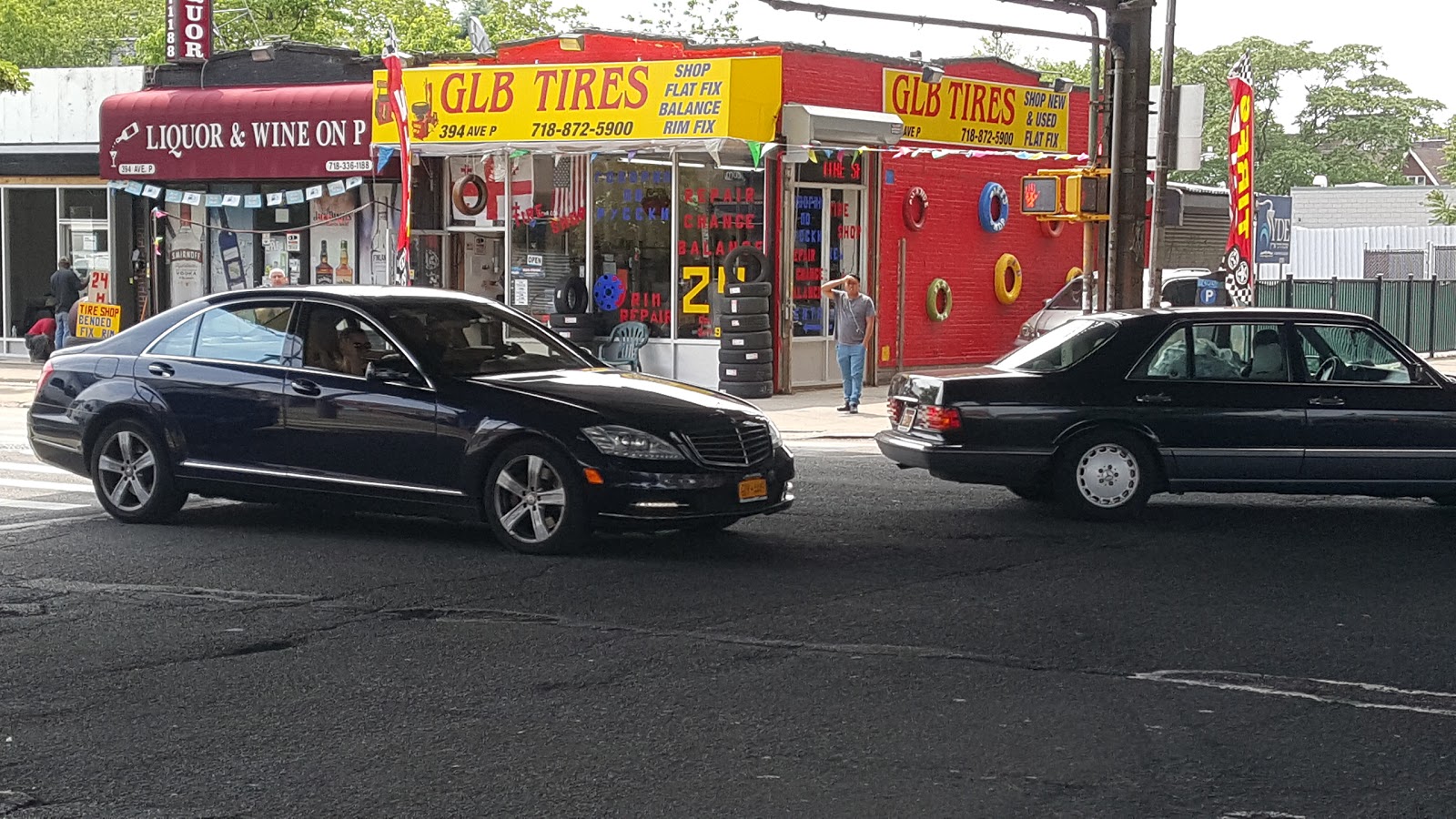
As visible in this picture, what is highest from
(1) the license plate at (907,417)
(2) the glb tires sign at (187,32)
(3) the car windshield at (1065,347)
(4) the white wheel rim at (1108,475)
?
(2) the glb tires sign at (187,32)

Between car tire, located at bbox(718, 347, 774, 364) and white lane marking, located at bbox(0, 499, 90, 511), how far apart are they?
1126 cm

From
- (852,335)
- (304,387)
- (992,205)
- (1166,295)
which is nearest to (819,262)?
(852,335)

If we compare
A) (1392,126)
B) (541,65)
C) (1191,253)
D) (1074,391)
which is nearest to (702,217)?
(541,65)

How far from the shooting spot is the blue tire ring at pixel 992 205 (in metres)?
27.4

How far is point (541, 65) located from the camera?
23.8 meters

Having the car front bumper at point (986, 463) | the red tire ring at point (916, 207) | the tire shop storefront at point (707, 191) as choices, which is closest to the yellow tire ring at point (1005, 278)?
the tire shop storefront at point (707, 191)

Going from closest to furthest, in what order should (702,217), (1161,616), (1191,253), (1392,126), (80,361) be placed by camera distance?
(1161,616), (80,361), (702,217), (1191,253), (1392,126)

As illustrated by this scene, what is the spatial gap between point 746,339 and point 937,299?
203 inches

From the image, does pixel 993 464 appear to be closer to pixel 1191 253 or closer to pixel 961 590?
pixel 961 590

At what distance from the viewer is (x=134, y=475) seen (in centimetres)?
1117

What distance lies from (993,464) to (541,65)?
544 inches

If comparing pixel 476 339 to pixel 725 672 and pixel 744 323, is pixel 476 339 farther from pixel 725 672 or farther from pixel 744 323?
pixel 744 323

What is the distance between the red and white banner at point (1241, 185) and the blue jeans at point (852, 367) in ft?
14.5

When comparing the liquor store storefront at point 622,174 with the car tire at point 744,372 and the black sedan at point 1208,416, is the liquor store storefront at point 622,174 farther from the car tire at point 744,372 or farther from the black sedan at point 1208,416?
the black sedan at point 1208,416
